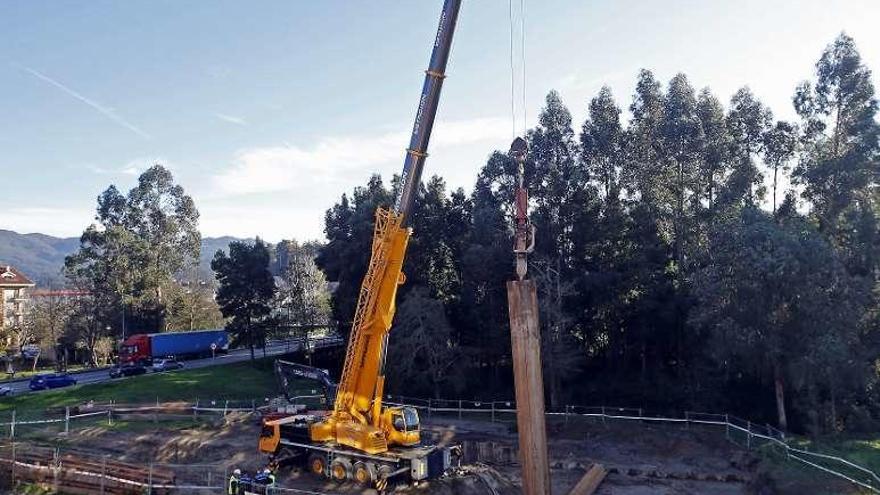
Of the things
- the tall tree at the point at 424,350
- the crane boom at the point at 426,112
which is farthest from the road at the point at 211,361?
the crane boom at the point at 426,112

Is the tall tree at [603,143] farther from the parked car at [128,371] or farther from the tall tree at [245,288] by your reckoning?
the parked car at [128,371]

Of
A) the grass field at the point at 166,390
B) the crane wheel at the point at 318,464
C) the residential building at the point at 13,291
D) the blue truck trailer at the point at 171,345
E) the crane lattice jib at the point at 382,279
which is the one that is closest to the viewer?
the crane lattice jib at the point at 382,279

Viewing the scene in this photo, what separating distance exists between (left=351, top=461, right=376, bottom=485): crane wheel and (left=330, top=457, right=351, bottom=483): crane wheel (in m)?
0.22

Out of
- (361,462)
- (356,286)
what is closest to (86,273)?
(356,286)

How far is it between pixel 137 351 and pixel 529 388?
52.1m

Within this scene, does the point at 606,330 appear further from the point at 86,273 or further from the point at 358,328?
the point at 86,273

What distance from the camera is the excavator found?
62.4 ft

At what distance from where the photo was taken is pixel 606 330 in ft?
133

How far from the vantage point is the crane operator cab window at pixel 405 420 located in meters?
20.3

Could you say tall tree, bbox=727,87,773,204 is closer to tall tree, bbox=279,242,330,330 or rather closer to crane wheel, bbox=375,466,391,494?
crane wheel, bbox=375,466,391,494

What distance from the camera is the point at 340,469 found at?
792 inches

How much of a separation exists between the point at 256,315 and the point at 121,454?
30471 millimetres

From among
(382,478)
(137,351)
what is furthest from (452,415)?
(137,351)

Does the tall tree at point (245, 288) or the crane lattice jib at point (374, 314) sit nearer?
the crane lattice jib at point (374, 314)
